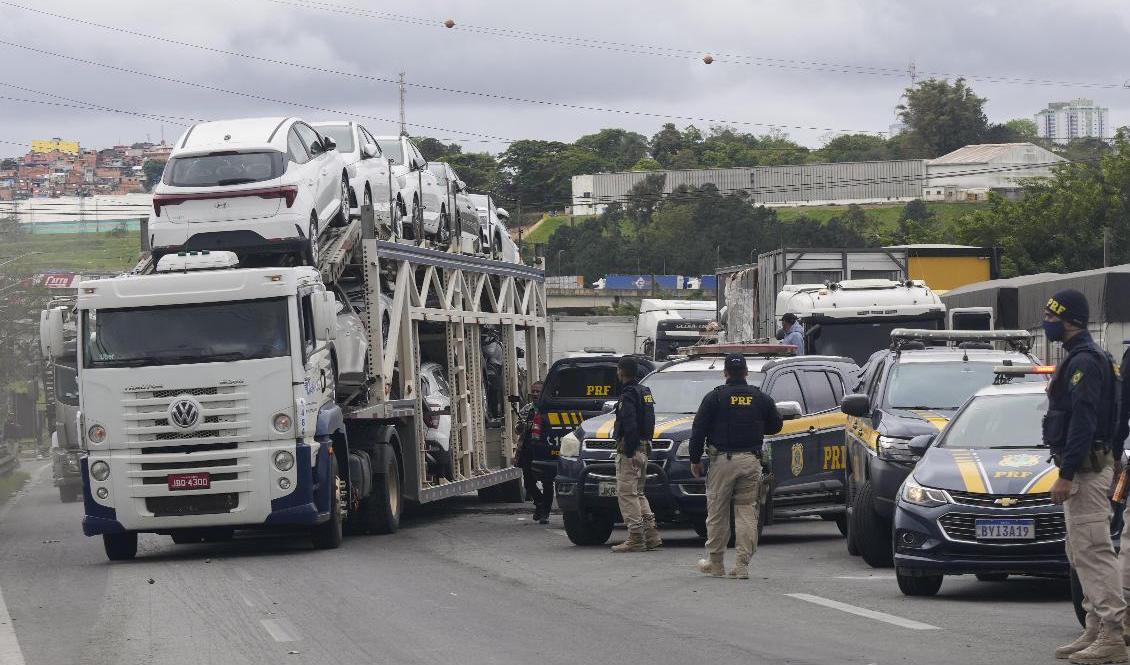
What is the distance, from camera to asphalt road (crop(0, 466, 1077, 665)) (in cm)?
1056

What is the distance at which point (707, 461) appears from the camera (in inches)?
682

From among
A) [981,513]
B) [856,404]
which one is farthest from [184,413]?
[981,513]

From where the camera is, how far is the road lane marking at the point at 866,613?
11.4 metres

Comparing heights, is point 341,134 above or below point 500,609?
above

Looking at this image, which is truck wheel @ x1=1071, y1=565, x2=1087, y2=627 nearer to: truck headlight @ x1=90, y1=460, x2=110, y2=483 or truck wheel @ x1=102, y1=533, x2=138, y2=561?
truck headlight @ x1=90, y1=460, x2=110, y2=483

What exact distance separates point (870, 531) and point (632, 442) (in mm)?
2675

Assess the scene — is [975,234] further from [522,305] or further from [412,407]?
[412,407]

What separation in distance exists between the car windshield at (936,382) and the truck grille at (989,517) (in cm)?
385

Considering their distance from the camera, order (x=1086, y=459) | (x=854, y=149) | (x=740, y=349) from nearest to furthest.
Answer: (x=1086, y=459)
(x=740, y=349)
(x=854, y=149)

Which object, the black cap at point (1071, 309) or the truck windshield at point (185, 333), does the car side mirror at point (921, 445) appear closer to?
the black cap at point (1071, 309)

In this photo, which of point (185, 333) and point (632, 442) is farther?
point (185, 333)

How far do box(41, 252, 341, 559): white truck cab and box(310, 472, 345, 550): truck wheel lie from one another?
0.81 m

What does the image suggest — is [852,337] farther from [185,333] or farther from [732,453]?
[185,333]

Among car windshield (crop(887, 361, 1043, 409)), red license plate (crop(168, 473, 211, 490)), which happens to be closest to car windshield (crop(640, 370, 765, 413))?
car windshield (crop(887, 361, 1043, 409))
